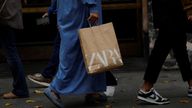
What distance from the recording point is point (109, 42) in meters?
6.55

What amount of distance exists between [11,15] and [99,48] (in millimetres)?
1335

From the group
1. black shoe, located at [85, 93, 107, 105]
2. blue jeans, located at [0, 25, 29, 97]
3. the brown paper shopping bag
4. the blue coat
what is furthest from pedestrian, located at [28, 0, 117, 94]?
the brown paper shopping bag

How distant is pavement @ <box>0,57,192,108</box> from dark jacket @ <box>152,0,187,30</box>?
0.92 m

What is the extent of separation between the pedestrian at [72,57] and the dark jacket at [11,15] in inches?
27.4

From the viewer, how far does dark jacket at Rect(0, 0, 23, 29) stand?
7199 mm

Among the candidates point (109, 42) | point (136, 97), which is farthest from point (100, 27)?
point (136, 97)

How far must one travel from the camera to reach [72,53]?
6719 millimetres

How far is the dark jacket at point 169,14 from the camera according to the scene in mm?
6965

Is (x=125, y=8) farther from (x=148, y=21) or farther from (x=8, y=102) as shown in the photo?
(x=8, y=102)

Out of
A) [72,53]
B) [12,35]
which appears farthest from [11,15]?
[72,53]

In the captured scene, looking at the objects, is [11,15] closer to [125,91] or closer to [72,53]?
[72,53]

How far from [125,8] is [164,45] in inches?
Result: 125

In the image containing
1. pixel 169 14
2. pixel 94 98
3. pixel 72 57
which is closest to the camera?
pixel 72 57

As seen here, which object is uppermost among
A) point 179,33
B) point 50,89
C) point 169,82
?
point 179,33
